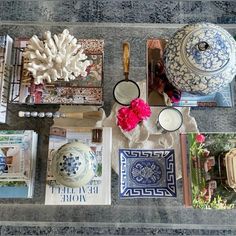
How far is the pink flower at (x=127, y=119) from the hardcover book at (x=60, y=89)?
68 mm

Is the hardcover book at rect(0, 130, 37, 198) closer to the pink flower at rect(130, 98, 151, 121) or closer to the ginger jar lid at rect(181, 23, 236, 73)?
the pink flower at rect(130, 98, 151, 121)

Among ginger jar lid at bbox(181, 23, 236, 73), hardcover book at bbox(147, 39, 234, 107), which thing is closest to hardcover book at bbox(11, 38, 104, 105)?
hardcover book at bbox(147, 39, 234, 107)

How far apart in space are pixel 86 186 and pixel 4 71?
32cm

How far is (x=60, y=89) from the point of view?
901mm

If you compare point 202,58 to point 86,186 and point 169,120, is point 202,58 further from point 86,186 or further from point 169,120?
point 86,186

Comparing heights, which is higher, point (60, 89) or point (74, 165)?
point (60, 89)

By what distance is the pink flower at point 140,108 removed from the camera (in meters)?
0.85

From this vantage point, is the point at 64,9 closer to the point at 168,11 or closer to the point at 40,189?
the point at 168,11

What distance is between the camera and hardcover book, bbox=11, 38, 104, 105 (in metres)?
0.89

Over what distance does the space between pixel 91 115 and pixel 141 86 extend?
139 mm

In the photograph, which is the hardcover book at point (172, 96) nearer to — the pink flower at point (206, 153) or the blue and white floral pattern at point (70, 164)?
the pink flower at point (206, 153)

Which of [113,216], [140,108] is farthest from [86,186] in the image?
[140,108]

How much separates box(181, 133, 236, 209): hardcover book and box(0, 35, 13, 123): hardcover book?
16.3 inches

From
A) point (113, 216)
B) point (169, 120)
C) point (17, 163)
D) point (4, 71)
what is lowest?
point (113, 216)
